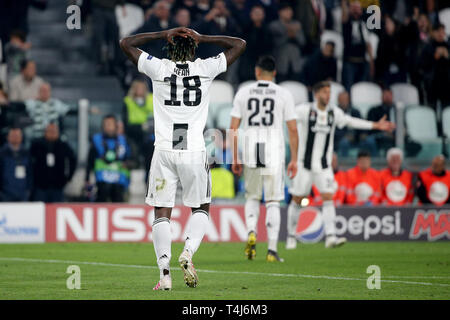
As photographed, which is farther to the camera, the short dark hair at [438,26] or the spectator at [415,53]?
the short dark hair at [438,26]

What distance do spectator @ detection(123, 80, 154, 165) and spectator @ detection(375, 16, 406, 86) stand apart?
15.3 feet

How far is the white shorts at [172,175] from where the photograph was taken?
895 cm

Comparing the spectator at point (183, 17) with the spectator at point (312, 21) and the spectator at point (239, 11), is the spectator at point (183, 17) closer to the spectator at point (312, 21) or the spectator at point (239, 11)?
the spectator at point (239, 11)

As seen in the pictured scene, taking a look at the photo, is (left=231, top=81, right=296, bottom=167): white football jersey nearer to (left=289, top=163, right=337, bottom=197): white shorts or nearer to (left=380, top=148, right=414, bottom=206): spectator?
(left=289, top=163, right=337, bottom=197): white shorts

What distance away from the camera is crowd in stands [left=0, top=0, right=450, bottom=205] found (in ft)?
55.7

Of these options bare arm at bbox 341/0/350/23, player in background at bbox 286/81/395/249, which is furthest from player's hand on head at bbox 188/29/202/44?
bare arm at bbox 341/0/350/23

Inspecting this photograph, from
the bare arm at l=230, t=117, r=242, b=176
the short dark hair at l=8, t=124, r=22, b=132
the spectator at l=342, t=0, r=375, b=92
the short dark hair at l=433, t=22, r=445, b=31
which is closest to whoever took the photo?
the bare arm at l=230, t=117, r=242, b=176

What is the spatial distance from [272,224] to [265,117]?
51.6 inches

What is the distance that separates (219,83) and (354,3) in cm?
310

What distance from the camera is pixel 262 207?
655 inches

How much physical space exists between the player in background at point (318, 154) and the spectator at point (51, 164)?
4.01 m

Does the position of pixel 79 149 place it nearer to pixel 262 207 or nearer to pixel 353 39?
pixel 262 207

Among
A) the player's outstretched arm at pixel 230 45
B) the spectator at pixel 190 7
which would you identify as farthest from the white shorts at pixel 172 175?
the spectator at pixel 190 7

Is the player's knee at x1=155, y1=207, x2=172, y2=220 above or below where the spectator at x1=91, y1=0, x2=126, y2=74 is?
below
